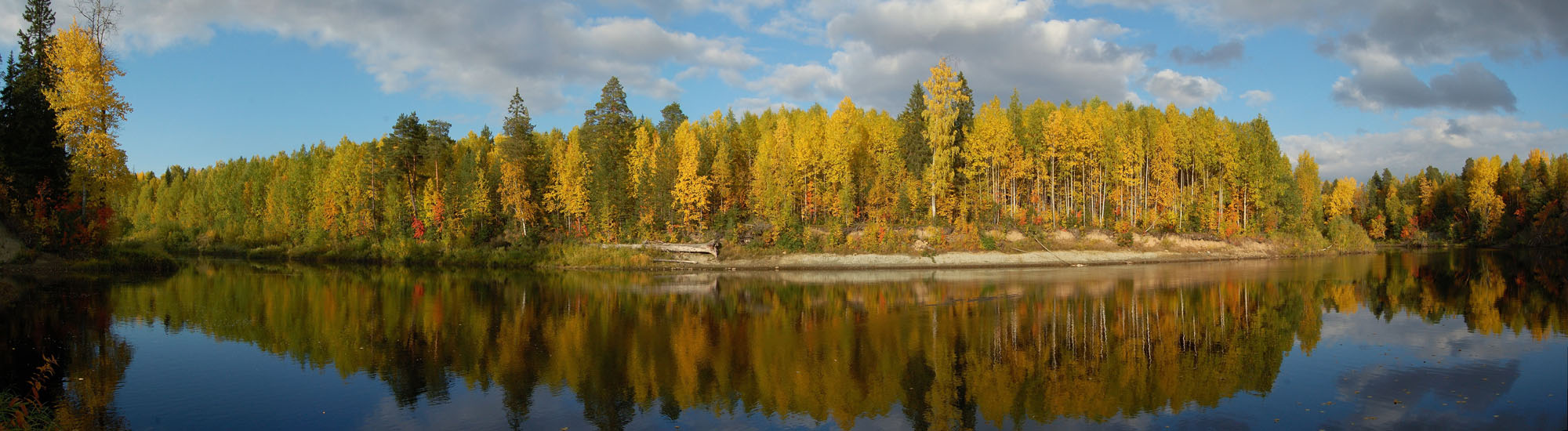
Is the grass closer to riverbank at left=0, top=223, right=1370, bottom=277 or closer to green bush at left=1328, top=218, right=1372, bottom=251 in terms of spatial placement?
riverbank at left=0, top=223, right=1370, bottom=277

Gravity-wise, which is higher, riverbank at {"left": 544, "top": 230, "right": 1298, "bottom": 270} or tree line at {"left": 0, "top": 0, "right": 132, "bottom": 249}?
tree line at {"left": 0, "top": 0, "right": 132, "bottom": 249}

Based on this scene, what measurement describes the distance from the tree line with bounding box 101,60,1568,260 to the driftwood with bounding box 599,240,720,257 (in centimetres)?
135

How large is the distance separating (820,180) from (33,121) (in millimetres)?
42734

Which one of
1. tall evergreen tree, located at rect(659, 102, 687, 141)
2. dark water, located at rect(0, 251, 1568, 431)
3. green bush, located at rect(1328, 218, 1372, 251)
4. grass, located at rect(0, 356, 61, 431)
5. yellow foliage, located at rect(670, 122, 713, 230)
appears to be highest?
tall evergreen tree, located at rect(659, 102, 687, 141)

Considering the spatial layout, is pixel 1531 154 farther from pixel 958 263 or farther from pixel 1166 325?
pixel 1166 325

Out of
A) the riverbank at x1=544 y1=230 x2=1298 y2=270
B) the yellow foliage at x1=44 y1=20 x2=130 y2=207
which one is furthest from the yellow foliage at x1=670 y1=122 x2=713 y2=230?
the yellow foliage at x1=44 y1=20 x2=130 y2=207

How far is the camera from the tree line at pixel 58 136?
31578mm

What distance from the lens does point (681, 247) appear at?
5025 cm

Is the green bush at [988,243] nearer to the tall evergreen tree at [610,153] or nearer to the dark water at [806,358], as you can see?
the dark water at [806,358]

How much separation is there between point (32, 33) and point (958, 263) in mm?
49620

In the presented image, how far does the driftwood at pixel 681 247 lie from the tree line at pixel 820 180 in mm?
1351

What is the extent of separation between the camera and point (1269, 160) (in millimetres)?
60562

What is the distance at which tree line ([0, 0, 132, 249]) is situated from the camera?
31578 mm

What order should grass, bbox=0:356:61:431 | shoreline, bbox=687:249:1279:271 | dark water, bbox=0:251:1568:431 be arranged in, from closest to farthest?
grass, bbox=0:356:61:431, dark water, bbox=0:251:1568:431, shoreline, bbox=687:249:1279:271
